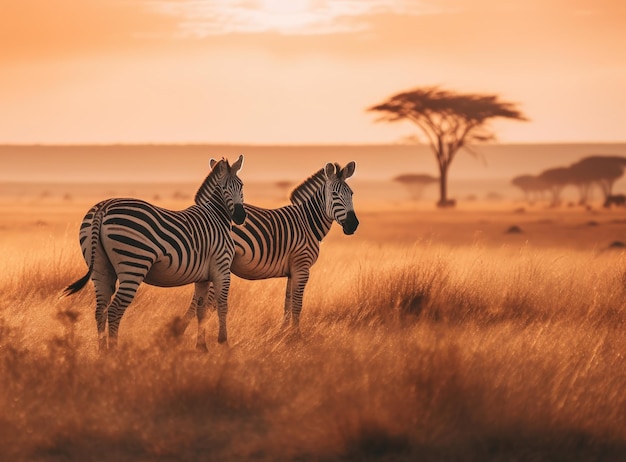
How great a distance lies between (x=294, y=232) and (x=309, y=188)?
609 millimetres

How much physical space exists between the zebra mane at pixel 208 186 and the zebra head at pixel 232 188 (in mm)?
18

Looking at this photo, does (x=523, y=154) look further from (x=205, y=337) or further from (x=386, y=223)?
(x=205, y=337)

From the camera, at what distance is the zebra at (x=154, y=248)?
781cm

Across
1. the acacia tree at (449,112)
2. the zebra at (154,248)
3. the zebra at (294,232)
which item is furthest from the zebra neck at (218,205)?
the acacia tree at (449,112)

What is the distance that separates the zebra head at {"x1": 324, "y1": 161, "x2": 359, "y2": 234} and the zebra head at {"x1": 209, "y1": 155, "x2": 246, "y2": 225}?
1.18 metres

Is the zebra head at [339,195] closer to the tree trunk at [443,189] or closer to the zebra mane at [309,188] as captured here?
the zebra mane at [309,188]

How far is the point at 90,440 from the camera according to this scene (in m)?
5.99

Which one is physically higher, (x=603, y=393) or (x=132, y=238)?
(x=132, y=238)

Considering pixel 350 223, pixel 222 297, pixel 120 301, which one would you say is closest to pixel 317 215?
pixel 350 223

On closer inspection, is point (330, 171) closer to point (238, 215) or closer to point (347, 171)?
point (347, 171)

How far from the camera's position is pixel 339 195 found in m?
9.87

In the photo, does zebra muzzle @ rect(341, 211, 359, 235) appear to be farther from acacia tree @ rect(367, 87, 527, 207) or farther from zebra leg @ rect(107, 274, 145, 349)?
acacia tree @ rect(367, 87, 527, 207)

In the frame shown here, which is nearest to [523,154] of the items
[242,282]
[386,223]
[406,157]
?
[406,157]

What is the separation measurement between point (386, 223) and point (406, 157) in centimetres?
11152
